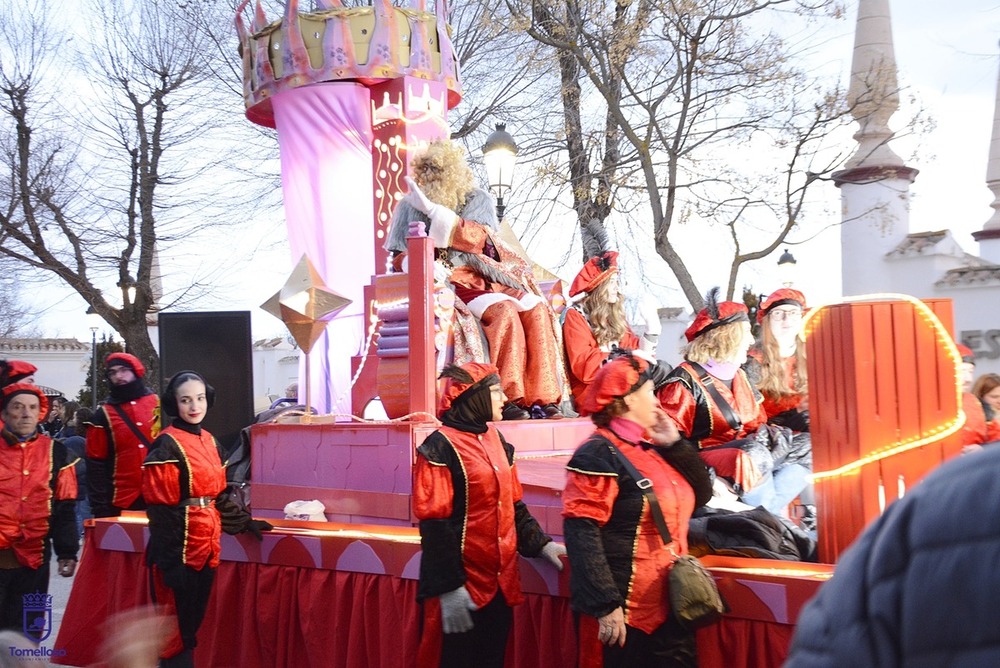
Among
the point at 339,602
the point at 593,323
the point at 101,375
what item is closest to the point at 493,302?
the point at 593,323

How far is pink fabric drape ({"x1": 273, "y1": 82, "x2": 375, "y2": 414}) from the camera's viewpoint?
10.7 metres

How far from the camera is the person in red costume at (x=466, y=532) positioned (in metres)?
4.43

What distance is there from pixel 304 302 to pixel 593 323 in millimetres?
2385

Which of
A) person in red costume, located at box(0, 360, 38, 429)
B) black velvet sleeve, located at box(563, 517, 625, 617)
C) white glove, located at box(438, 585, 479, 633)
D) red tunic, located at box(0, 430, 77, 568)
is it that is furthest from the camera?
person in red costume, located at box(0, 360, 38, 429)

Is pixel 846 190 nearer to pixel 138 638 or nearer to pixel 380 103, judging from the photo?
pixel 380 103

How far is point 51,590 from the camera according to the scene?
9.91 meters

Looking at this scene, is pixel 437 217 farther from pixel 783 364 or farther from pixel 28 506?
pixel 28 506

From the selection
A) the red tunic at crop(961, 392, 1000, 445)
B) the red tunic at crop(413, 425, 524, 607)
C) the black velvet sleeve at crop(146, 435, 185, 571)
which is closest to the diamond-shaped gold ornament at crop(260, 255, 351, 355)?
the black velvet sleeve at crop(146, 435, 185, 571)

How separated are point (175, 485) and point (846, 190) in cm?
1349

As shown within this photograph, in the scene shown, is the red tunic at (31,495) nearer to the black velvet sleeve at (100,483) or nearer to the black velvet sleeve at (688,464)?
the black velvet sleeve at (100,483)

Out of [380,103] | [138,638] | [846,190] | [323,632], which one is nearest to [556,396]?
[323,632]

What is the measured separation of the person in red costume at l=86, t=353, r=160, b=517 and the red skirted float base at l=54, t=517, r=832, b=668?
0.61 meters

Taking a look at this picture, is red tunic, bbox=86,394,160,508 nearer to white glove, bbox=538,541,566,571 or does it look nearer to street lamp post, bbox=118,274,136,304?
white glove, bbox=538,541,566,571

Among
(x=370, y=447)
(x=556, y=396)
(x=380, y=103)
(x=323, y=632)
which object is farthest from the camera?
(x=380, y=103)
